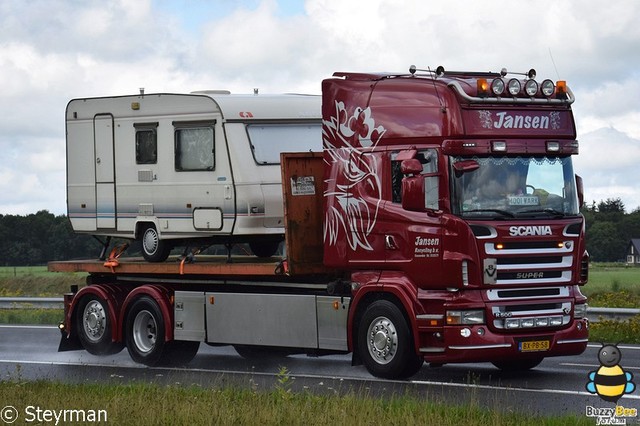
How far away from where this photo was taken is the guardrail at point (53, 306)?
22.7 metres

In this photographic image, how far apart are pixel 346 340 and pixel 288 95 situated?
452 cm

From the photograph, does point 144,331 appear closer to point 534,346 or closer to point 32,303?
point 534,346

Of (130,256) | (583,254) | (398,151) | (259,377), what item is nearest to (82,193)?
(130,256)

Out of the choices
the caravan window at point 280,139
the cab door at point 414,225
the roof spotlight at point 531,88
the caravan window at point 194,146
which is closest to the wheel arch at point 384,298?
the cab door at point 414,225

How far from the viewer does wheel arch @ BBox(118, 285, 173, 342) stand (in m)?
19.9

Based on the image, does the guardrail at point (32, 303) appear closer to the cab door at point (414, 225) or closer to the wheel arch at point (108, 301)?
the wheel arch at point (108, 301)

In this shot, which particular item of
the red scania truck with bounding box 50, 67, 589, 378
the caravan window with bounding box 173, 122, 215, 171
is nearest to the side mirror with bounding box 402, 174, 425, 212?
the red scania truck with bounding box 50, 67, 589, 378

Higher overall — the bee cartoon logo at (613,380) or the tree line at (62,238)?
the tree line at (62,238)

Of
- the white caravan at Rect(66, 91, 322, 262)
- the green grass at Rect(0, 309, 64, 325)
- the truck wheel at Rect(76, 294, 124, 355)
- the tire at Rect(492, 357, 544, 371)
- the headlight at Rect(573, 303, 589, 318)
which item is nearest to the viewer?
the headlight at Rect(573, 303, 589, 318)

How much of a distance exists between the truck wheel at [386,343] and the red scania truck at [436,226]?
2 centimetres

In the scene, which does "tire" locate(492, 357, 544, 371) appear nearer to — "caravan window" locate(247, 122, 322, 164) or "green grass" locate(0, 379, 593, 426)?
"green grass" locate(0, 379, 593, 426)

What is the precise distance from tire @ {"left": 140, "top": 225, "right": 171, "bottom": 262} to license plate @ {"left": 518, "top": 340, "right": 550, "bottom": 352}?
649cm

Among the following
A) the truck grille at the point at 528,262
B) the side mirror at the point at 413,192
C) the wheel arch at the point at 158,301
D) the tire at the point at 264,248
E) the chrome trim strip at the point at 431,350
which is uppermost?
the side mirror at the point at 413,192

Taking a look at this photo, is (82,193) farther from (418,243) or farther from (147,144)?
(418,243)
